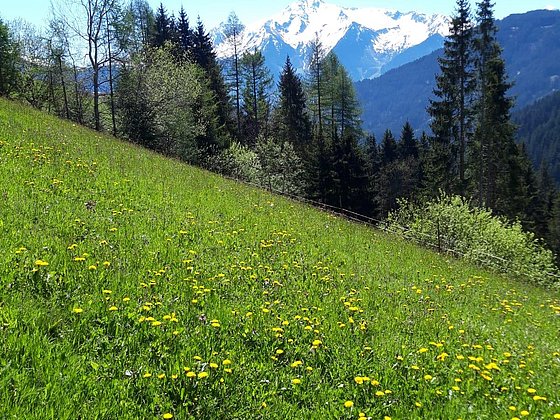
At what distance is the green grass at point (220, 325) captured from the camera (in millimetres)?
4027

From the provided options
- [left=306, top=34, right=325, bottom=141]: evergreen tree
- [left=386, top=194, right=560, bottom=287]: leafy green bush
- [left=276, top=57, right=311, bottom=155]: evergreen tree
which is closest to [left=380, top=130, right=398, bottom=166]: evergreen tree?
[left=306, top=34, right=325, bottom=141]: evergreen tree

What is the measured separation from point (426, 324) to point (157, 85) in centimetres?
3232

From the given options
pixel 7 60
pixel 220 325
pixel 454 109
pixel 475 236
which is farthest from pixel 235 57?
pixel 220 325

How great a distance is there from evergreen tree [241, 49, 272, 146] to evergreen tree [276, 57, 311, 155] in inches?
95.2

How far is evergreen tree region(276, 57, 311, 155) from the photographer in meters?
60.0

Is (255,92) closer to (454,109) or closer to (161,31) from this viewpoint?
(161,31)

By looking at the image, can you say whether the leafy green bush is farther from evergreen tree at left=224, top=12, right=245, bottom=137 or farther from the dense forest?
evergreen tree at left=224, top=12, right=245, bottom=137

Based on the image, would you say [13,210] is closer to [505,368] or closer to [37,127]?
[505,368]

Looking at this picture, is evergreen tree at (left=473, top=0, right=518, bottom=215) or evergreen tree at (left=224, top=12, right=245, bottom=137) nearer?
evergreen tree at (left=473, top=0, right=518, bottom=215)

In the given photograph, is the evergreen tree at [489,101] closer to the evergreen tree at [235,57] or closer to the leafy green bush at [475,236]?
the leafy green bush at [475,236]

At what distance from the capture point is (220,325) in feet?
17.8

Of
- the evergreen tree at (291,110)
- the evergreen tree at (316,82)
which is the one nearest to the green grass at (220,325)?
the evergreen tree at (316,82)

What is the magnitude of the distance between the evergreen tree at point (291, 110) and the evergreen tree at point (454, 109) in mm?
25301

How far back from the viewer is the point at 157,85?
114 ft
